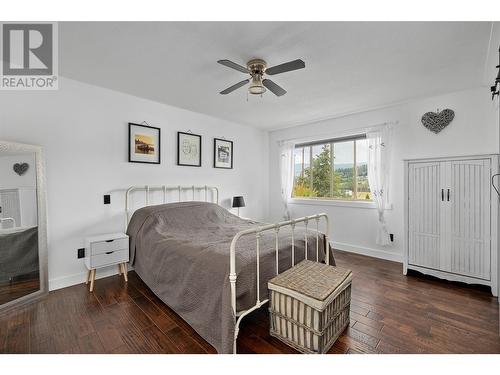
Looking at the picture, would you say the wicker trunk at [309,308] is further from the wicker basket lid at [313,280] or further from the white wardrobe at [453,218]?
the white wardrobe at [453,218]

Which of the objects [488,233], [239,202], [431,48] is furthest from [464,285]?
[239,202]

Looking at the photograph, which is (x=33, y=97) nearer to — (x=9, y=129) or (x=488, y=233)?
(x=9, y=129)

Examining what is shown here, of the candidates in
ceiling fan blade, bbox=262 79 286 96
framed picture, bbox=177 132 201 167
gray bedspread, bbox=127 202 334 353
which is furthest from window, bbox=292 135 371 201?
ceiling fan blade, bbox=262 79 286 96

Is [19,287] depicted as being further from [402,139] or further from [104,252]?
[402,139]

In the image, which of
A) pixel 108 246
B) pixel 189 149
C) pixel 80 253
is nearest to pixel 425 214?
pixel 189 149

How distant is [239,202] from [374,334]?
2.88m

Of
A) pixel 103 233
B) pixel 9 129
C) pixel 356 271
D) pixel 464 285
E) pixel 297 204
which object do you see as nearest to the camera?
pixel 9 129

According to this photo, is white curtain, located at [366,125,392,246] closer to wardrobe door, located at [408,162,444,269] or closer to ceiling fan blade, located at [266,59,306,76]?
wardrobe door, located at [408,162,444,269]

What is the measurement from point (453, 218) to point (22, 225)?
4824mm

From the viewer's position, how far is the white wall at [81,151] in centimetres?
251

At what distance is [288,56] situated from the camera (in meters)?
2.16

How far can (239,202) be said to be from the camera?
428cm

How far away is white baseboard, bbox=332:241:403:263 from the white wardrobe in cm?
53

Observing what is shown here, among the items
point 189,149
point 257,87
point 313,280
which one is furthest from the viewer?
point 189,149
